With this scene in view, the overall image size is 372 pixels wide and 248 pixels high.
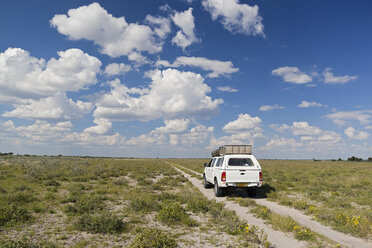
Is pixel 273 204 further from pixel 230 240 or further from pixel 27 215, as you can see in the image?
pixel 27 215

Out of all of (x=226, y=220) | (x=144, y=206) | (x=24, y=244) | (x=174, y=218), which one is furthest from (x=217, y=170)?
(x=24, y=244)

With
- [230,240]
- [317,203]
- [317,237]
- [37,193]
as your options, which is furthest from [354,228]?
[37,193]

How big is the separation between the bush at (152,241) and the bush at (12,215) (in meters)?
5.06

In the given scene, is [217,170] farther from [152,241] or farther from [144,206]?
[152,241]

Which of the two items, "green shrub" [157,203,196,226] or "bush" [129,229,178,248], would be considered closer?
"bush" [129,229,178,248]

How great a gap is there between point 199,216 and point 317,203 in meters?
6.63

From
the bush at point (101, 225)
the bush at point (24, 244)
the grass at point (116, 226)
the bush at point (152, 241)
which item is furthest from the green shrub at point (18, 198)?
the bush at point (152, 241)

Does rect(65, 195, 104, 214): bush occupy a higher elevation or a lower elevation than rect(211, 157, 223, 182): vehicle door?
lower

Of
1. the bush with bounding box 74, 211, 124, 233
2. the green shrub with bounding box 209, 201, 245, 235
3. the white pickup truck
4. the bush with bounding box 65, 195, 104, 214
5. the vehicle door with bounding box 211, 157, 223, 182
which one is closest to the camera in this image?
the bush with bounding box 74, 211, 124, 233

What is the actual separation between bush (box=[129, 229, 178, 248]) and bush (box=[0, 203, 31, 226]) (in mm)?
5061

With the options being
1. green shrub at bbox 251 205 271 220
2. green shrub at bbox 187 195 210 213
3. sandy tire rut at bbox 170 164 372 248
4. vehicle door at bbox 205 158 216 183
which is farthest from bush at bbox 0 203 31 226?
vehicle door at bbox 205 158 216 183

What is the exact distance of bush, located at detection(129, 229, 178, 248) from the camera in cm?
583

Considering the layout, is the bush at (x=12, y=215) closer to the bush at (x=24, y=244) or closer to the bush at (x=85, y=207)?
the bush at (x=85, y=207)

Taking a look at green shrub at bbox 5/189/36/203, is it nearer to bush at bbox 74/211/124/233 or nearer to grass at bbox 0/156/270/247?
grass at bbox 0/156/270/247
